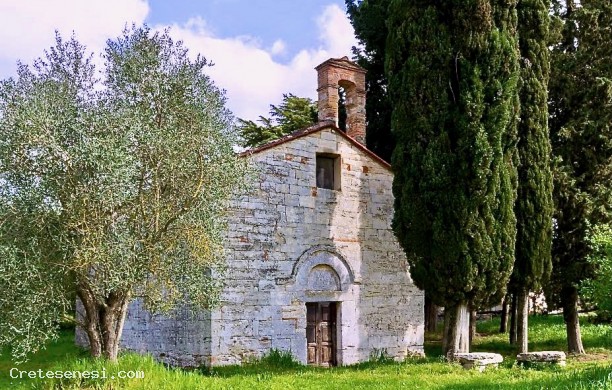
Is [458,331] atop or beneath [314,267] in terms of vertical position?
beneath

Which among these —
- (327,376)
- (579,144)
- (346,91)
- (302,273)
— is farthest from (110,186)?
(579,144)

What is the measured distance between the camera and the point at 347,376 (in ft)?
38.9

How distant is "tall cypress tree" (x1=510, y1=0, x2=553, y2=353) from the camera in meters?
15.1

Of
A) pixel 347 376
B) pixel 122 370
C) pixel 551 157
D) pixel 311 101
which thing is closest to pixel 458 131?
pixel 551 157

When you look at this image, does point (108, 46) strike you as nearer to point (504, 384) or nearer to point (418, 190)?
point (418, 190)

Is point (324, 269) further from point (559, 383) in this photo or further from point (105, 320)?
→ point (559, 383)

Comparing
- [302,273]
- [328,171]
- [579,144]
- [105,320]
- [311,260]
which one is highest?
[579,144]

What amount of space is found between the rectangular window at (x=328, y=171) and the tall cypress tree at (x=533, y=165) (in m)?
4.36

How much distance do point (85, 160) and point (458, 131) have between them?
26.1 feet

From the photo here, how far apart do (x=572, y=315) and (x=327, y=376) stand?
26.7 ft

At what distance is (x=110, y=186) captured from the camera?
8.48 meters

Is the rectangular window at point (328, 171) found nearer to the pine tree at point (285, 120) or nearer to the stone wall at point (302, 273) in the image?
the stone wall at point (302, 273)

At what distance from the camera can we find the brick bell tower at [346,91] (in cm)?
1547

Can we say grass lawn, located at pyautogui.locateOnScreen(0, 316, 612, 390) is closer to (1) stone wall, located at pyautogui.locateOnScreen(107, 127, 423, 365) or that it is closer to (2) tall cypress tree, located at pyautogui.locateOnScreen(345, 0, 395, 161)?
(1) stone wall, located at pyautogui.locateOnScreen(107, 127, 423, 365)
